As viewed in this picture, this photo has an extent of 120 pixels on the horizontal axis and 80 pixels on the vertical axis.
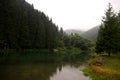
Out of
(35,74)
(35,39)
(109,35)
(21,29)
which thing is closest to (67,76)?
(35,74)

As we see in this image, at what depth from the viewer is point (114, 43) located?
38688mm

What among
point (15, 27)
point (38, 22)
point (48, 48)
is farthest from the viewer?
point (48, 48)

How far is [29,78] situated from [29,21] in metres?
73.3

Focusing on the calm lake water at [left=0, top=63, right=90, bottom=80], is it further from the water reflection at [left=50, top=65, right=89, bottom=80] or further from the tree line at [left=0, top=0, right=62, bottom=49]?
the tree line at [left=0, top=0, right=62, bottom=49]

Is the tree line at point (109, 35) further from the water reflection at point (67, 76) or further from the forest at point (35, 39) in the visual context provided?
the water reflection at point (67, 76)

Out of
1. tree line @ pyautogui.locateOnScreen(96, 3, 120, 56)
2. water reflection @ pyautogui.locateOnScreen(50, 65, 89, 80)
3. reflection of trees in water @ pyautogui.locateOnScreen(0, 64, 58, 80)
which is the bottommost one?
water reflection @ pyautogui.locateOnScreen(50, 65, 89, 80)

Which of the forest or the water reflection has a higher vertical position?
the forest

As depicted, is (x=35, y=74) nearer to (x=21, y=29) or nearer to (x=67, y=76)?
(x=67, y=76)

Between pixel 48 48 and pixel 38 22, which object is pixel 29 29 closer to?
pixel 38 22

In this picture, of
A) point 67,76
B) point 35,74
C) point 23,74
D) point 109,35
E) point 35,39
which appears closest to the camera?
point 23,74

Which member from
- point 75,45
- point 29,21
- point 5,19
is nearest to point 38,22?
point 29,21

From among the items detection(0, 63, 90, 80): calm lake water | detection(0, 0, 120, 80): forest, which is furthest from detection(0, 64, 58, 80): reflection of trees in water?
detection(0, 0, 120, 80): forest

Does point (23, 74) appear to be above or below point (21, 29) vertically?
below

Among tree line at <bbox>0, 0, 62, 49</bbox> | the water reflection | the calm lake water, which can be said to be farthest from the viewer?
tree line at <bbox>0, 0, 62, 49</bbox>
